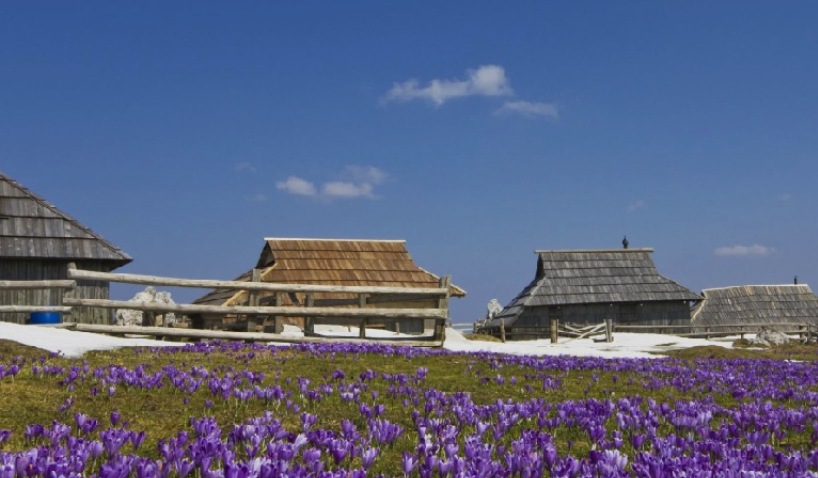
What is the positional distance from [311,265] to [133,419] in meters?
29.7

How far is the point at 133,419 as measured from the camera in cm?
623

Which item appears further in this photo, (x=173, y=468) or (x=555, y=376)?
(x=555, y=376)

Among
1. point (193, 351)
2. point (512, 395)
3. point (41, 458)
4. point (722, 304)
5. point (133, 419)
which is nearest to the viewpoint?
point (41, 458)

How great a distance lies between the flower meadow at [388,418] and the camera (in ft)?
12.2

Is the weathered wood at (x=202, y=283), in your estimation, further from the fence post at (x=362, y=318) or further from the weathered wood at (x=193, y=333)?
→ the weathered wood at (x=193, y=333)

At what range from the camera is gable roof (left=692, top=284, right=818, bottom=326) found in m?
53.4

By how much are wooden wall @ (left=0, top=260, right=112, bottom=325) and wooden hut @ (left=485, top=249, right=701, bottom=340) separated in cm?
2512

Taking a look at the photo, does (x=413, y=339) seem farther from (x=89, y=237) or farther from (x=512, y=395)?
(x=89, y=237)

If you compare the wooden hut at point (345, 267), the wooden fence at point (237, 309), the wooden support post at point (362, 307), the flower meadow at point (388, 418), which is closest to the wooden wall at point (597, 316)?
the wooden hut at point (345, 267)

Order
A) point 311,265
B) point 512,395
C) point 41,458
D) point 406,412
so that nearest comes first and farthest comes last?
point 41,458 → point 406,412 → point 512,395 → point 311,265

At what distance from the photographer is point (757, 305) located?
181ft

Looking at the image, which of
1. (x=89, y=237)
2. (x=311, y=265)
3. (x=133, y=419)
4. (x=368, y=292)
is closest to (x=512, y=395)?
(x=133, y=419)

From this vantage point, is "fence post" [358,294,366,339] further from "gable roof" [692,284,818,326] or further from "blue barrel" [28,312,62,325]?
"gable roof" [692,284,818,326]

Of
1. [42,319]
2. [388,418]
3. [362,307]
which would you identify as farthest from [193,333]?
[388,418]
